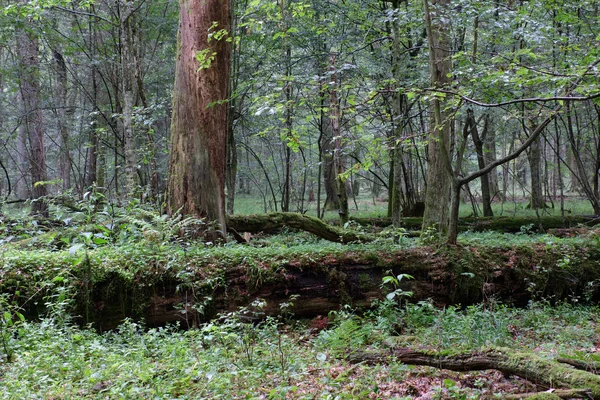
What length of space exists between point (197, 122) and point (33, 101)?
10.5 m

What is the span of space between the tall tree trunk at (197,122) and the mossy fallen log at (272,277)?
166 centimetres

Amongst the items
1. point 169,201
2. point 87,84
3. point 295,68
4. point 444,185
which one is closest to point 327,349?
point 169,201

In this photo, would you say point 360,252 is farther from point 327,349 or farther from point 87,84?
point 87,84

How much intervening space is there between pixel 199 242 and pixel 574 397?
5347 millimetres

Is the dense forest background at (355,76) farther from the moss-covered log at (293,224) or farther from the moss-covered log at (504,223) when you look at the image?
the moss-covered log at (293,224)

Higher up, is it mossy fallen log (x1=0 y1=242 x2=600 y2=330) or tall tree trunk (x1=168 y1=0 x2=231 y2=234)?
tall tree trunk (x1=168 y1=0 x2=231 y2=234)

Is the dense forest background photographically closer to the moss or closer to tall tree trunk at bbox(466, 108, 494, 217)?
tall tree trunk at bbox(466, 108, 494, 217)

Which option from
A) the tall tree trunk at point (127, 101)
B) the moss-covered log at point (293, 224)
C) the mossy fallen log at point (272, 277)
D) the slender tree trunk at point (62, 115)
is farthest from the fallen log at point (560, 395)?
the slender tree trunk at point (62, 115)

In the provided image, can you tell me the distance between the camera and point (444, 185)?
9.03 m

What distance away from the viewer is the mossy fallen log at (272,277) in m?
5.30

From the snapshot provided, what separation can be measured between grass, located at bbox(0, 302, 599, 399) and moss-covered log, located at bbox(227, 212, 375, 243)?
320 centimetres

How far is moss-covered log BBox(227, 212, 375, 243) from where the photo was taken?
28.5ft

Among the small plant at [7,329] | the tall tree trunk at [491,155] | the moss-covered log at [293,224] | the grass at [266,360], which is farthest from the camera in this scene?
the tall tree trunk at [491,155]

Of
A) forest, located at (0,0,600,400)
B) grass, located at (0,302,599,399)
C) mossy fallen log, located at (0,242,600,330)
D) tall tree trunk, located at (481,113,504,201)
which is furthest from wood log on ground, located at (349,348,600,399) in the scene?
tall tree trunk, located at (481,113,504,201)
